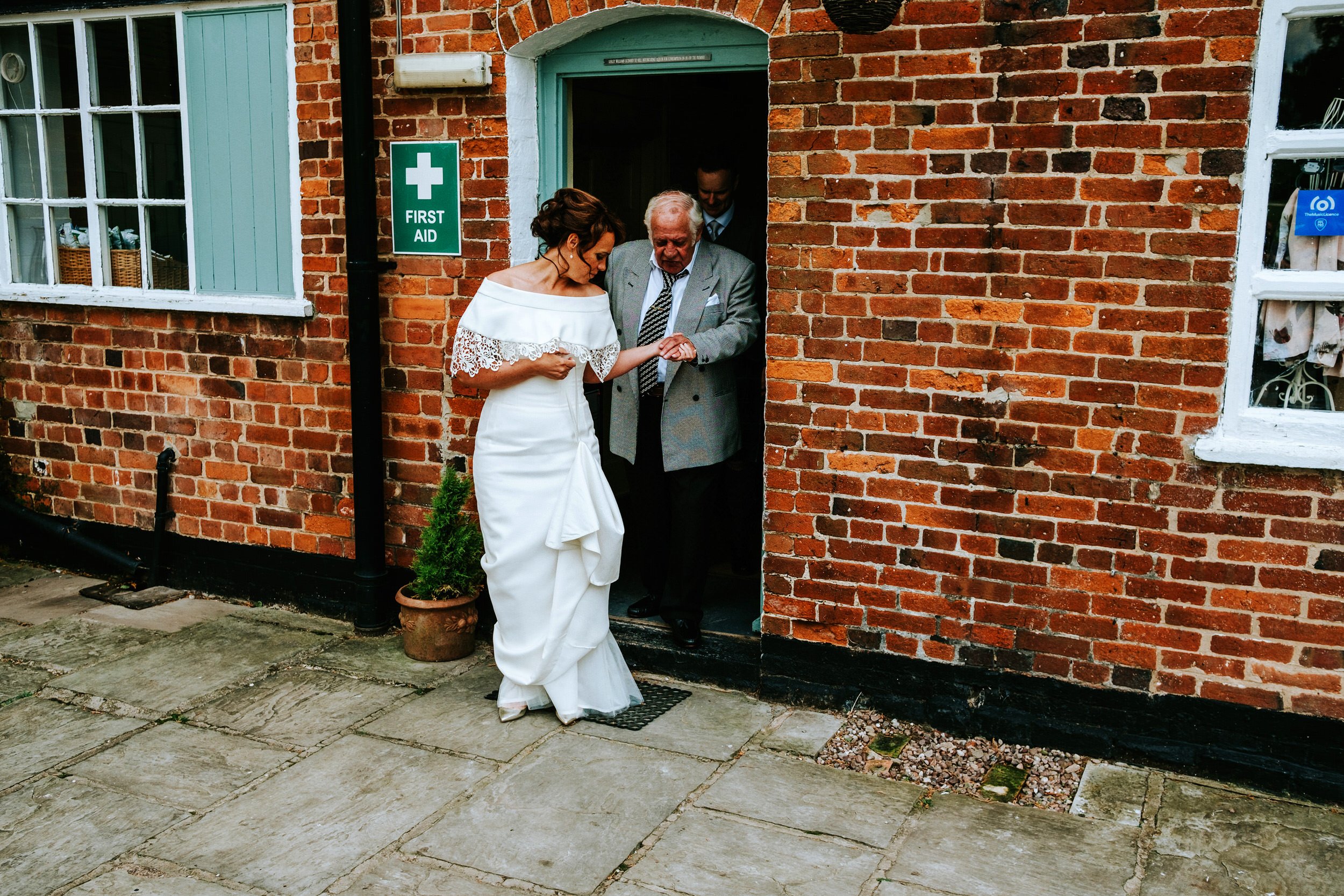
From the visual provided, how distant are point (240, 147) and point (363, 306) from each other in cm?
111

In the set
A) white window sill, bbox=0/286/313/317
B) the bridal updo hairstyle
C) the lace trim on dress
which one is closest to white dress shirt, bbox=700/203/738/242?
the bridal updo hairstyle

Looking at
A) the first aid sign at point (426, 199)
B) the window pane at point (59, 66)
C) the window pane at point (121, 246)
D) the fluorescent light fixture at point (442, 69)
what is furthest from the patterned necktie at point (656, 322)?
the window pane at point (59, 66)

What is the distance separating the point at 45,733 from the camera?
4.32 m

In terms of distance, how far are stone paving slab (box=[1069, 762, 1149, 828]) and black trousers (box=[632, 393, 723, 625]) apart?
1.73 m

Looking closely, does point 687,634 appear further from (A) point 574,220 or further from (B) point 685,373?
(A) point 574,220

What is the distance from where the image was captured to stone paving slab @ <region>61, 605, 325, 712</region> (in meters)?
4.72

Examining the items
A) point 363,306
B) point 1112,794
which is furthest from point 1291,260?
point 363,306

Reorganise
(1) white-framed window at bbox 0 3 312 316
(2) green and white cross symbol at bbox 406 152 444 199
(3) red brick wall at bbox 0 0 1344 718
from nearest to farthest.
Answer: (3) red brick wall at bbox 0 0 1344 718 < (2) green and white cross symbol at bbox 406 152 444 199 < (1) white-framed window at bbox 0 3 312 316

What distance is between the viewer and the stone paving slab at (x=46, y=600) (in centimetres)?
567

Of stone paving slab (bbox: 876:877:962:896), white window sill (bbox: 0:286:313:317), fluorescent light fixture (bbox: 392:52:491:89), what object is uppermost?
fluorescent light fixture (bbox: 392:52:491:89)

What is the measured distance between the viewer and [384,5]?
16.7ft

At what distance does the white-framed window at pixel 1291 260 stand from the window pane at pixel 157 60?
4.86 m

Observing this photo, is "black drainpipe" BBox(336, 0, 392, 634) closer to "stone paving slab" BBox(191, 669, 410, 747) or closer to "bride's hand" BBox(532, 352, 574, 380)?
"stone paving slab" BBox(191, 669, 410, 747)

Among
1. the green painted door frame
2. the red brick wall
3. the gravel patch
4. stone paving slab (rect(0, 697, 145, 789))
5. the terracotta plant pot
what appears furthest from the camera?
the terracotta plant pot
